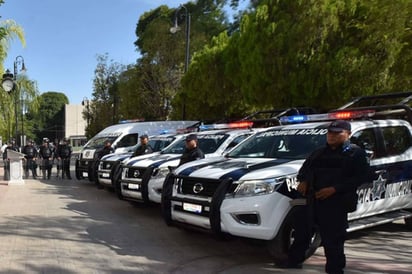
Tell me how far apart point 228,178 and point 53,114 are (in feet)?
347

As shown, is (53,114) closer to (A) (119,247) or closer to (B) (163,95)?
(B) (163,95)

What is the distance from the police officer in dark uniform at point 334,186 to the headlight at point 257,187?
0.52 metres

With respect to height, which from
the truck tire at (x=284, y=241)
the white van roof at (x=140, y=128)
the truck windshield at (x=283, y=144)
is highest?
the white van roof at (x=140, y=128)

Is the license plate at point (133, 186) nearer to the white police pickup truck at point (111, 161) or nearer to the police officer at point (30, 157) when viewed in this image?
the white police pickup truck at point (111, 161)

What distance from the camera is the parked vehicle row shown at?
5.79 m

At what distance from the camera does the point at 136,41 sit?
1841 inches

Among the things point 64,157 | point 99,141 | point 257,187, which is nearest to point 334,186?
point 257,187

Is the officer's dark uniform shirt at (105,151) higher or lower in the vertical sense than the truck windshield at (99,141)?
lower

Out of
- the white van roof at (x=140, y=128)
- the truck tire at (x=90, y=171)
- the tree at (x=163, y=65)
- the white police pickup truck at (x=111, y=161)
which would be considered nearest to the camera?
the white police pickup truck at (x=111, y=161)

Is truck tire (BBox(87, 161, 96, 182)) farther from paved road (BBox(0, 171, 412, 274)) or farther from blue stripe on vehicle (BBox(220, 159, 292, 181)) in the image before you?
blue stripe on vehicle (BBox(220, 159, 292, 181))

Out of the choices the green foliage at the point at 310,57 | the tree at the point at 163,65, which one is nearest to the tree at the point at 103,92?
the tree at the point at 163,65

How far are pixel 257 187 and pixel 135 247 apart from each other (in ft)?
7.49

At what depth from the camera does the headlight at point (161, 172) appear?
9.09m

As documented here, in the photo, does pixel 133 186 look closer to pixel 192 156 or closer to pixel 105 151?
pixel 192 156
